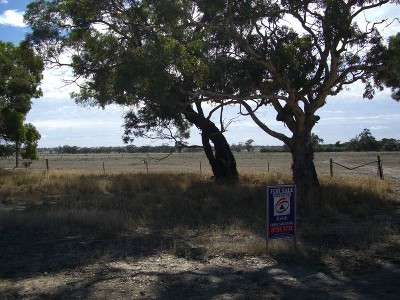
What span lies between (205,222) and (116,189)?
9003mm

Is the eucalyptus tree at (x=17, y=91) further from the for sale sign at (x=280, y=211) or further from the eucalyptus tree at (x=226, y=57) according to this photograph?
the for sale sign at (x=280, y=211)

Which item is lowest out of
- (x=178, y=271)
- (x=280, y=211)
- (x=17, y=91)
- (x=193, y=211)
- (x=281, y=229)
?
(x=178, y=271)

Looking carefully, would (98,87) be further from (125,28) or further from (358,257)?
(358,257)

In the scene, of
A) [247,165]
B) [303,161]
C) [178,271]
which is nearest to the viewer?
[178,271]

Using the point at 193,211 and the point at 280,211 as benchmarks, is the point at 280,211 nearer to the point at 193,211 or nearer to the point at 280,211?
the point at 280,211

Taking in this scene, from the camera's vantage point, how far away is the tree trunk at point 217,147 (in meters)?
24.6

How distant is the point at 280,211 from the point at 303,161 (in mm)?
10846

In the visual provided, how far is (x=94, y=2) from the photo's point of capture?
1869 centimetres

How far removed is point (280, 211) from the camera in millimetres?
8789

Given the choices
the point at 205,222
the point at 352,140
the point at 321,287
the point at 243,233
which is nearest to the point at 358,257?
the point at 321,287

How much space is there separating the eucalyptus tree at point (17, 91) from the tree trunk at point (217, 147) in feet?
27.6

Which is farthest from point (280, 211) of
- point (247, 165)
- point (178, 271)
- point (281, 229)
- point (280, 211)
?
point (247, 165)

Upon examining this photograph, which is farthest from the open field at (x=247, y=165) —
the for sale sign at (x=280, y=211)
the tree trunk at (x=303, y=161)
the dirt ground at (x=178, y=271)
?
the for sale sign at (x=280, y=211)

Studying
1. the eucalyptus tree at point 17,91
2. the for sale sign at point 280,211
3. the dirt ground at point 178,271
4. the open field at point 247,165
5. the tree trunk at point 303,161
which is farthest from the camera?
the open field at point 247,165
